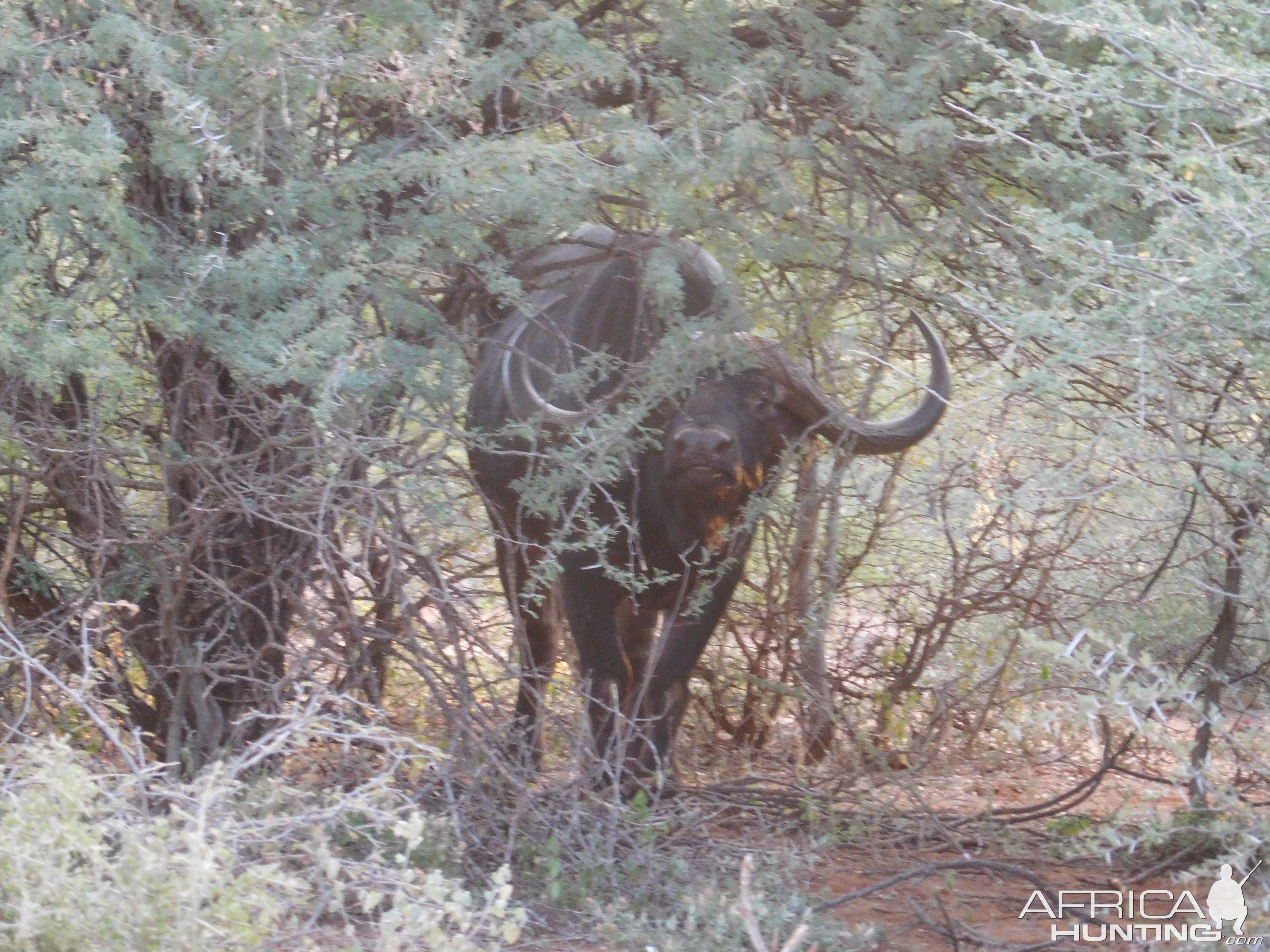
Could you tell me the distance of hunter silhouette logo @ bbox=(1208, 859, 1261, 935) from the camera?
→ 116 inches

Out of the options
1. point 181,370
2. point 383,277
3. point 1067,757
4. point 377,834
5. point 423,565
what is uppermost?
point 383,277

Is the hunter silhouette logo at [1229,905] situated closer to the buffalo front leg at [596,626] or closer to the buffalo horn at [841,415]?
the buffalo horn at [841,415]

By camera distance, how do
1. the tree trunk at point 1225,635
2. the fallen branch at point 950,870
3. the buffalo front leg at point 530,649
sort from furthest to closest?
the tree trunk at point 1225,635, the buffalo front leg at point 530,649, the fallen branch at point 950,870

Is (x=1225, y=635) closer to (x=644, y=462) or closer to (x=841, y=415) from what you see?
(x=841, y=415)

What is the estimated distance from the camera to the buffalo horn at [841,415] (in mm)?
5219

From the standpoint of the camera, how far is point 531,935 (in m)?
3.60

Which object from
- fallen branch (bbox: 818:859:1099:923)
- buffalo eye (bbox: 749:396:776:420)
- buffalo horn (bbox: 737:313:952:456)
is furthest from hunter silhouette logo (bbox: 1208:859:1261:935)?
buffalo eye (bbox: 749:396:776:420)

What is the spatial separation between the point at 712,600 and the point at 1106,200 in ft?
7.38

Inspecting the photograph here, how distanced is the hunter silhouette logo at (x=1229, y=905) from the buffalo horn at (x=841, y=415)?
2335 mm

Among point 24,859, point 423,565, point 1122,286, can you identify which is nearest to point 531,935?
point 423,565

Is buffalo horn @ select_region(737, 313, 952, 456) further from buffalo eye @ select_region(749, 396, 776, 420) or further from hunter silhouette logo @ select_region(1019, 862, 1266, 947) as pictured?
hunter silhouette logo @ select_region(1019, 862, 1266, 947)

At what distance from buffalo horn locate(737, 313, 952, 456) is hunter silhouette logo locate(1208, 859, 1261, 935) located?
7.66 feet

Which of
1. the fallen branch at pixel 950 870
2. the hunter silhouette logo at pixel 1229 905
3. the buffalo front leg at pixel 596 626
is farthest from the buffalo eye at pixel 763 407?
the hunter silhouette logo at pixel 1229 905

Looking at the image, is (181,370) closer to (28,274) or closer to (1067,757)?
(28,274)
